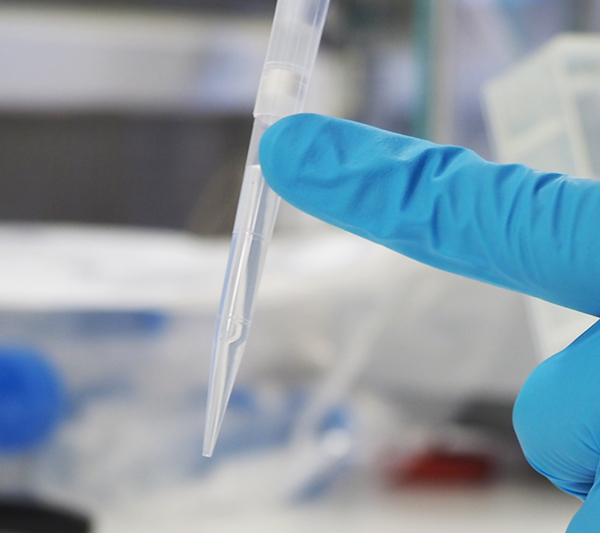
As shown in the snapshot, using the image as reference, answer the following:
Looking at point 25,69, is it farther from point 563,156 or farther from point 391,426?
point 563,156

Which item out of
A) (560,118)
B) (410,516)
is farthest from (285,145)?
(410,516)

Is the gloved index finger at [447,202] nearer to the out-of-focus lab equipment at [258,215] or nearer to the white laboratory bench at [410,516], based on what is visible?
the out-of-focus lab equipment at [258,215]

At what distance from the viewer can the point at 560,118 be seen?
490 millimetres

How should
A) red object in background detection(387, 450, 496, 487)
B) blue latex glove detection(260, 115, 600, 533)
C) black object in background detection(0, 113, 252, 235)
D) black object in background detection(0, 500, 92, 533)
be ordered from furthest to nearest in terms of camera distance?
black object in background detection(0, 113, 252, 235)
red object in background detection(387, 450, 496, 487)
black object in background detection(0, 500, 92, 533)
blue latex glove detection(260, 115, 600, 533)

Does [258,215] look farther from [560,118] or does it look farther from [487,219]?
[560,118]

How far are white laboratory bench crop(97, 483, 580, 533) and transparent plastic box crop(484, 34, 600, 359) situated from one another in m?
0.21

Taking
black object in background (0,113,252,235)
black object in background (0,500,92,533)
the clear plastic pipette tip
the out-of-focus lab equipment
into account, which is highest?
the out-of-focus lab equipment

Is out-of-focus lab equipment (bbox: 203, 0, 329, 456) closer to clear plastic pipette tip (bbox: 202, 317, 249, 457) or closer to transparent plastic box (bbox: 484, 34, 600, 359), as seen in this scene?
clear plastic pipette tip (bbox: 202, 317, 249, 457)

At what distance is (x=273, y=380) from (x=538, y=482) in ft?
1.09

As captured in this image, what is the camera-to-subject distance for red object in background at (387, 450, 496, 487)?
2.29 ft

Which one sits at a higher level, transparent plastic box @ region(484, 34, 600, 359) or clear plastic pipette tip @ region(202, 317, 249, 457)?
transparent plastic box @ region(484, 34, 600, 359)

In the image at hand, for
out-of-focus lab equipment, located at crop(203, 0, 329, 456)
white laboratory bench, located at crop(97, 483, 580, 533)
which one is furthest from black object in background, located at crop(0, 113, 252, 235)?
out-of-focus lab equipment, located at crop(203, 0, 329, 456)

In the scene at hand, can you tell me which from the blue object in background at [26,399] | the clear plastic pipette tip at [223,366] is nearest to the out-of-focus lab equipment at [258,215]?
the clear plastic pipette tip at [223,366]

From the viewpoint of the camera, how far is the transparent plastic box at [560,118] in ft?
1.57
